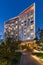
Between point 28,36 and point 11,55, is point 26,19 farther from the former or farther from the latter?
point 11,55

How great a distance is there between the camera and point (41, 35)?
35.0 metres

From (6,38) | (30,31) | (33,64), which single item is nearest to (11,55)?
(6,38)

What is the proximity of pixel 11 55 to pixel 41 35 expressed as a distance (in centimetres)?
2278

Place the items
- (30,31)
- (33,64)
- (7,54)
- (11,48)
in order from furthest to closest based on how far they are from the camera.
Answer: (30,31)
(33,64)
(11,48)
(7,54)

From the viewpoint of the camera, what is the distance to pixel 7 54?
39.7 feet

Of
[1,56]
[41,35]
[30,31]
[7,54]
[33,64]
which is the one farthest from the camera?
[30,31]

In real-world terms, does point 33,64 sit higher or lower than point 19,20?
lower

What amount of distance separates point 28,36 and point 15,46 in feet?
145

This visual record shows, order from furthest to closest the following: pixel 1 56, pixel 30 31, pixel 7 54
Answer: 1. pixel 30 31
2. pixel 7 54
3. pixel 1 56

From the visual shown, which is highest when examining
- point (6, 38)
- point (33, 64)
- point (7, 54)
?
point (6, 38)

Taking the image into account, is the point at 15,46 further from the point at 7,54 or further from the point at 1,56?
the point at 1,56

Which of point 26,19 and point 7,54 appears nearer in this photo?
point 7,54

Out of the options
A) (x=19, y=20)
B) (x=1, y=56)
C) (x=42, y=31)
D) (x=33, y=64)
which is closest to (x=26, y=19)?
(x=19, y=20)

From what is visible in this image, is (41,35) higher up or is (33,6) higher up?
(33,6)
